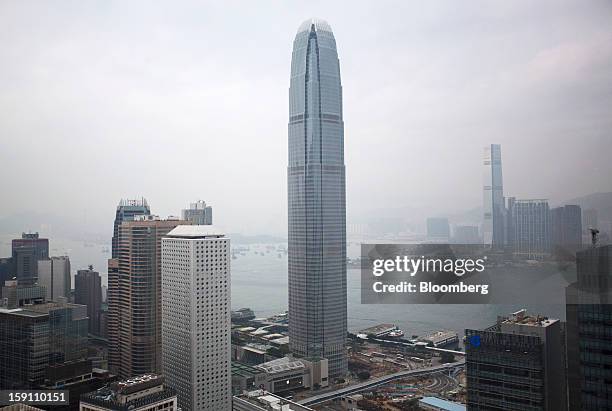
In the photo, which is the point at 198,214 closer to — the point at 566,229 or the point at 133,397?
the point at 133,397

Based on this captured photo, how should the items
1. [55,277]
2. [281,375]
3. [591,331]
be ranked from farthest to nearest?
[281,375] → [55,277] → [591,331]

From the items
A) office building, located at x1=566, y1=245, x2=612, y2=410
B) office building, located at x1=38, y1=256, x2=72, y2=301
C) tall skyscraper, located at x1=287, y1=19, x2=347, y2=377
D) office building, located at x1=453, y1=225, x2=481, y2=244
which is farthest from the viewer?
tall skyscraper, located at x1=287, y1=19, x2=347, y2=377

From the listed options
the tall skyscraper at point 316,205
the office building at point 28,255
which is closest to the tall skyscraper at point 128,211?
the office building at point 28,255

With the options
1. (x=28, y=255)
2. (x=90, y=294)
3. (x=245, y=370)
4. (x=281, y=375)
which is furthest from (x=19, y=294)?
(x=281, y=375)

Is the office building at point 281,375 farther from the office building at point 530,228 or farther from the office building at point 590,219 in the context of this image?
the office building at point 590,219

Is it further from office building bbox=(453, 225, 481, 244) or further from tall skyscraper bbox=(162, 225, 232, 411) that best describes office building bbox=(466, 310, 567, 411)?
tall skyscraper bbox=(162, 225, 232, 411)

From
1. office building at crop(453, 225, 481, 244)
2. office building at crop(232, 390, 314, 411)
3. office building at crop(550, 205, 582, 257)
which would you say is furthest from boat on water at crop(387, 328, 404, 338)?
office building at crop(550, 205, 582, 257)

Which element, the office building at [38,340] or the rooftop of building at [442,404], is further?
the rooftop of building at [442,404]
